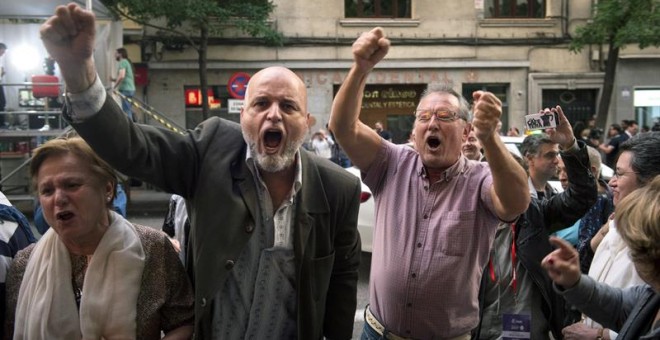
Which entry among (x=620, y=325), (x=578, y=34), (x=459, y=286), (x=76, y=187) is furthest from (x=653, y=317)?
(x=578, y=34)

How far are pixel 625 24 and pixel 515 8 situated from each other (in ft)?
14.6

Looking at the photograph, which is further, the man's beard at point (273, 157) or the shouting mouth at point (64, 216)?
the man's beard at point (273, 157)

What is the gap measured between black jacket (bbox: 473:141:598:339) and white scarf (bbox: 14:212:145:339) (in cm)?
187

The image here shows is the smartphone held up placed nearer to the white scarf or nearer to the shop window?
the white scarf

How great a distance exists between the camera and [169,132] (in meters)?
2.41

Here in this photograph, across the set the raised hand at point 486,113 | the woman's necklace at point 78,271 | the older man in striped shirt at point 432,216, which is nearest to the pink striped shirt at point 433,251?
the older man in striped shirt at point 432,216

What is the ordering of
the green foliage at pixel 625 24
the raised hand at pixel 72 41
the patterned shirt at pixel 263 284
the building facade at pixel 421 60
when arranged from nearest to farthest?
1. the raised hand at pixel 72 41
2. the patterned shirt at pixel 263 284
3. the green foliage at pixel 625 24
4. the building facade at pixel 421 60

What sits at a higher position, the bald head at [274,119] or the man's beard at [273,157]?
the bald head at [274,119]

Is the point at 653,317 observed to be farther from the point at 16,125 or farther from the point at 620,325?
the point at 16,125

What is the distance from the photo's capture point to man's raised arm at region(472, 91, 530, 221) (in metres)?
2.56

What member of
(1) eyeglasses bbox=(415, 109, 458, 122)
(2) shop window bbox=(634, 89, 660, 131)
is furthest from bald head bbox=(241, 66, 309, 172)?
(2) shop window bbox=(634, 89, 660, 131)

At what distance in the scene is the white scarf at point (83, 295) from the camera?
2324 mm

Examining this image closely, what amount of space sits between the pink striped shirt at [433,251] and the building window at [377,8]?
59.4 feet

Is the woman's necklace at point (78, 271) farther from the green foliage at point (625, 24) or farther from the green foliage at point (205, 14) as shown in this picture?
the green foliage at point (625, 24)
